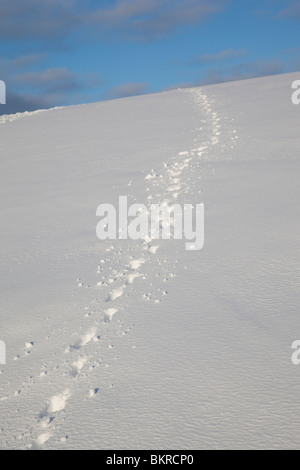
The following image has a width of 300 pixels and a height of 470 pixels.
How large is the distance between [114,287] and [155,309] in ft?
1.91

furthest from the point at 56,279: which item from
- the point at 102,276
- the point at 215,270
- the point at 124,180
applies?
the point at 124,180

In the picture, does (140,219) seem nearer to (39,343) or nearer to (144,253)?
(144,253)

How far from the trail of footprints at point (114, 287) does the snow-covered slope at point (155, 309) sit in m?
0.01

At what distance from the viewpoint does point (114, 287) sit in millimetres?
3695

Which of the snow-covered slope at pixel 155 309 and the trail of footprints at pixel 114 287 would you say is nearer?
the snow-covered slope at pixel 155 309

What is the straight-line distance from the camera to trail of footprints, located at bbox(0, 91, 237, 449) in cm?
237

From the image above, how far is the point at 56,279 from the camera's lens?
397cm

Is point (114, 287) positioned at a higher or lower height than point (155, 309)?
higher

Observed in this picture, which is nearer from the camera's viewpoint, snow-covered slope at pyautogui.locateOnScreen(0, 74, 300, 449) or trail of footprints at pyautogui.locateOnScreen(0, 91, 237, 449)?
snow-covered slope at pyautogui.locateOnScreen(0, 74, 300, 449)

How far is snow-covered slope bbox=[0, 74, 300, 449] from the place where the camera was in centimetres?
219

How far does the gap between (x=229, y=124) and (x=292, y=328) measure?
23.8 feet

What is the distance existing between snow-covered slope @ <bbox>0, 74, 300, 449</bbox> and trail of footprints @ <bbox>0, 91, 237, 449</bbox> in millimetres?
13

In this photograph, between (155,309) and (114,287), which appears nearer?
(155,309)

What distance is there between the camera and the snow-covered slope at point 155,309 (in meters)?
2.19
